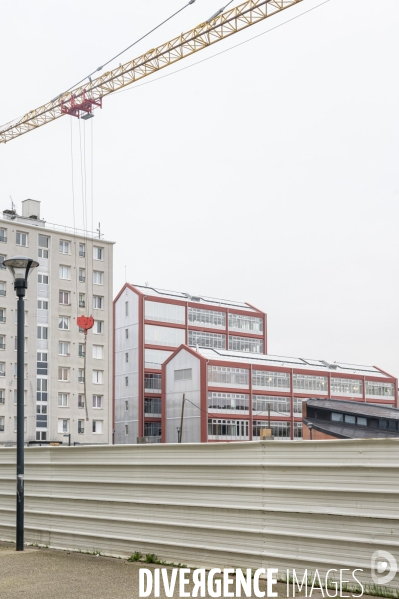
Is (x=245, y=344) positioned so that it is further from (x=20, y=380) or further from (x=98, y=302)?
(x=20, y=380)

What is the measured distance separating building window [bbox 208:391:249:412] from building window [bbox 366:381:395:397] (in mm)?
28219

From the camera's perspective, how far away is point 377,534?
893cm

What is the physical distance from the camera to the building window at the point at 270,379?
326ft

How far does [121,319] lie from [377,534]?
101243 mm

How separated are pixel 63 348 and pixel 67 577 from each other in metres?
78.7

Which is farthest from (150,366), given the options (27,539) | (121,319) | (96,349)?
(27,539)

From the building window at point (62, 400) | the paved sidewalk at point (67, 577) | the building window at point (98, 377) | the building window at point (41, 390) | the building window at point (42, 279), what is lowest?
the paved sidewalk at point (67, 577)

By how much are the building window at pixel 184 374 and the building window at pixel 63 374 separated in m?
15.8

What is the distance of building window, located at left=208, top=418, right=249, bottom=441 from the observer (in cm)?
9331

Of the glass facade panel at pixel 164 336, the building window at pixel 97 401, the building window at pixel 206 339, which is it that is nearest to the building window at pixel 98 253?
the building window at pixel 97 401

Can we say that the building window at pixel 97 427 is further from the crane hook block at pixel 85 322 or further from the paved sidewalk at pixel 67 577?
the paved sidewalk at pixel 67 577

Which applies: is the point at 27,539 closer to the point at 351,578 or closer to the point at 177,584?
the point at 177,584

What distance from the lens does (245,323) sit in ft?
395

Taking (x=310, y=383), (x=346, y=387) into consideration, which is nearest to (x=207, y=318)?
(x=310, y=383)
